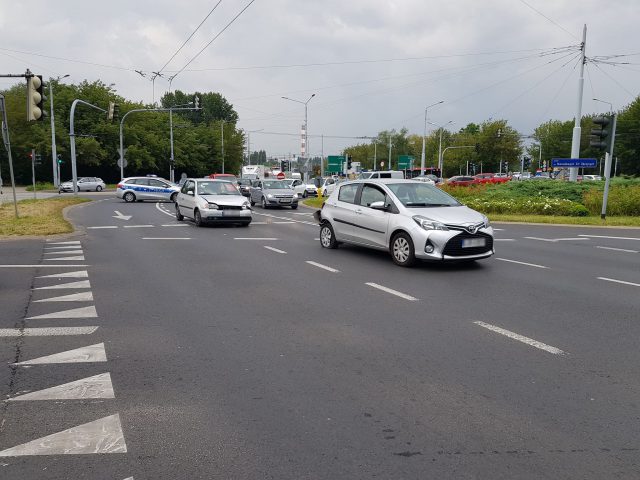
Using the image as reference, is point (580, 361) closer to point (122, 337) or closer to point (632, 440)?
point (632, 440)

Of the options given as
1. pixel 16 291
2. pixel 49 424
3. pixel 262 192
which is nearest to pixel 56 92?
pixel 262 192

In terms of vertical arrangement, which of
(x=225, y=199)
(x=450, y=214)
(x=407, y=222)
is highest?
(x=450, y=214)

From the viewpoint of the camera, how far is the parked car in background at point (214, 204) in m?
18.7

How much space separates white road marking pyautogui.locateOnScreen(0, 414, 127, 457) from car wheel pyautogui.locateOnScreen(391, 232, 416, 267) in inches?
281

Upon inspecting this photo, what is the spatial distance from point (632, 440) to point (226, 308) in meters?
4.76

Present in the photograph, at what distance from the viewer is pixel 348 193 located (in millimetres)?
12445

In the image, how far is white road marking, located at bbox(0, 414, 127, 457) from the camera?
136 inches

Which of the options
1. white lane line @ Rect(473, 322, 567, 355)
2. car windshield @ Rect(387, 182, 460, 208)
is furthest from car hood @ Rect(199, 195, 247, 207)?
white lane line @ Rect(473, 322, 567, 355)

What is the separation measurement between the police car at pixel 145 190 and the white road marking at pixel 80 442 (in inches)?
1354

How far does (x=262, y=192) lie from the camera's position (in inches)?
1208

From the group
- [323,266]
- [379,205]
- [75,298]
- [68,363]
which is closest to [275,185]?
[379,205]

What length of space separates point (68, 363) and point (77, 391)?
74cm

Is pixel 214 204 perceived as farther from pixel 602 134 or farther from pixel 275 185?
pixel 602 134

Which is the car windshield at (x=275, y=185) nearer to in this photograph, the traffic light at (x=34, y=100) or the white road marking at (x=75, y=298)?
the traffic light at (x=34, y=100)
